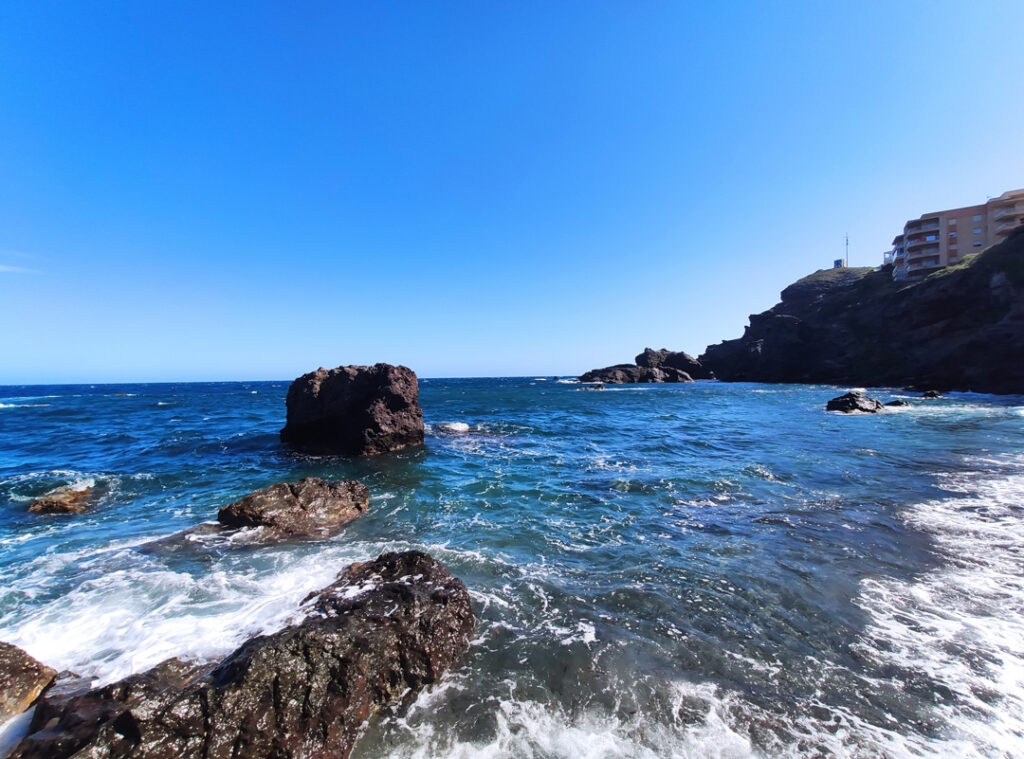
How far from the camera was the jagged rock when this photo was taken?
1102cm

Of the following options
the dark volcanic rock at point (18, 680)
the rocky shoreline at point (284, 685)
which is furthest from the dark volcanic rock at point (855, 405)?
the dark volcanic rock at point (18, 680)

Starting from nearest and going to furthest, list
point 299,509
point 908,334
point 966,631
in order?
point 966,631
point 299,509
point 908,334

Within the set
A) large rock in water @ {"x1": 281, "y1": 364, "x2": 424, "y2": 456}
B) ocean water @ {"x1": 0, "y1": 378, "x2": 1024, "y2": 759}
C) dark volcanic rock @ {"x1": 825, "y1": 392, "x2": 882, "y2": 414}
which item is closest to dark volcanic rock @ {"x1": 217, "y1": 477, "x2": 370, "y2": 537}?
ocean water @ {"x1": 0, "y1": 378, "x2": 1024, "y2": 759}

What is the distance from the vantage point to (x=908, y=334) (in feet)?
193

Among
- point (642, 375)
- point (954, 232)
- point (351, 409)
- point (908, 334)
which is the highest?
point (954, 232)

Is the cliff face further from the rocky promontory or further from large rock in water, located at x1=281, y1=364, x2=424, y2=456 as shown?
large rock in water, located at x1=281, y1=364, x2=424, y2=456

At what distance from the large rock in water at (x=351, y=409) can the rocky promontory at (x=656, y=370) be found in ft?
256

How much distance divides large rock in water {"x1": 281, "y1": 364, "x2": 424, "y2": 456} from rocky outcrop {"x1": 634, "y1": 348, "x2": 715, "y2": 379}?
92600 mm

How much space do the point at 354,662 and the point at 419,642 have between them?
0.76 metres

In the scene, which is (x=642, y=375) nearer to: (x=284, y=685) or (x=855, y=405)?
(x=855, y=405)

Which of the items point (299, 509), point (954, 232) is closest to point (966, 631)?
point (299, 509)

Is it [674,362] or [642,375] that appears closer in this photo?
[642,375]

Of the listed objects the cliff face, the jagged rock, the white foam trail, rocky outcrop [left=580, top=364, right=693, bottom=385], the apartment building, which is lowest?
the jagged rock

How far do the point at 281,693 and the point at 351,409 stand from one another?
17.4 metres
